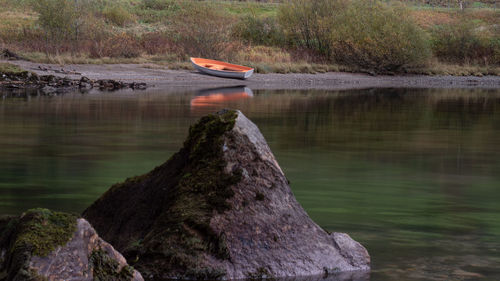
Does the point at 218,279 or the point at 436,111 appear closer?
the point at 218,279

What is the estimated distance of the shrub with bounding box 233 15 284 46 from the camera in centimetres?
6481

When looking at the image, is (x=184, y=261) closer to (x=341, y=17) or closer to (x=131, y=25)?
(x=341, y=17)

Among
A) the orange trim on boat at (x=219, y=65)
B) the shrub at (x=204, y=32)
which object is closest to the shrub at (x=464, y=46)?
the shrub at (x=204, y=32)

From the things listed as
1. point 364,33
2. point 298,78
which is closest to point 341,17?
point 364,33

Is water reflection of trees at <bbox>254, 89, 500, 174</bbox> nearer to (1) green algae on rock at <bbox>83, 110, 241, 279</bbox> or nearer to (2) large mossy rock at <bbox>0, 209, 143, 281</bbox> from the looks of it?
(1) green algae on rock at <bbox>83, 110, 241, 279</bbox>

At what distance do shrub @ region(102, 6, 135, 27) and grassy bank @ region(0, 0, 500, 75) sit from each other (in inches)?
186

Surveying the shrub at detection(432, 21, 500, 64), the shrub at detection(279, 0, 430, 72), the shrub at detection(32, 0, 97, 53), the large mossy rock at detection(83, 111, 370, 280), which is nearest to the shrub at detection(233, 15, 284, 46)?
the shrub at detection(279, 0, 430, 72)

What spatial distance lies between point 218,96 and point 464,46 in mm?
35100

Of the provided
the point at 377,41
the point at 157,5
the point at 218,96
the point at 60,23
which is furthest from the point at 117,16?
the point at 218,96

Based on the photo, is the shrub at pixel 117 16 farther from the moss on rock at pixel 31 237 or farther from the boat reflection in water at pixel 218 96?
the moss on rock at pixel 31 237

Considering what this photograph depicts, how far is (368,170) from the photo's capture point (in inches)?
591

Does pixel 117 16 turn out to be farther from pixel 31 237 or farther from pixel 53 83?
pixel 31 237

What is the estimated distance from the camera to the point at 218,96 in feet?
118

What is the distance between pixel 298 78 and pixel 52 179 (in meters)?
39.7
